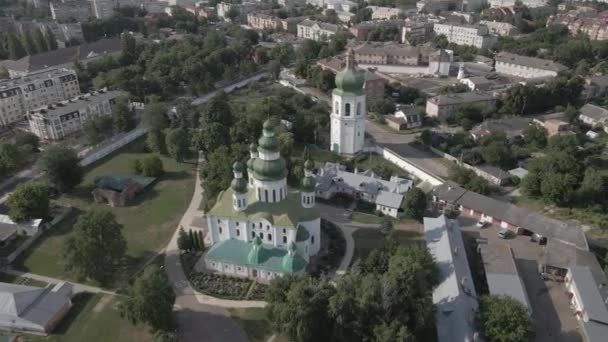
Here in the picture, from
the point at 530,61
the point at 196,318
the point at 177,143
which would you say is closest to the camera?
the point at 196,318

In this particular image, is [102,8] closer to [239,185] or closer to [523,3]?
[239,185]

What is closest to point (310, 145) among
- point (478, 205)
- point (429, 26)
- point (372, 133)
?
point (372, 133)

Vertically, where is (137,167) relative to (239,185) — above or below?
below

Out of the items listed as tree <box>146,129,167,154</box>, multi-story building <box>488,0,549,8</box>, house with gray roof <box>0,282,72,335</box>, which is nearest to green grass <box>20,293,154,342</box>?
house with gray roof <box>0,282,72,335</box>

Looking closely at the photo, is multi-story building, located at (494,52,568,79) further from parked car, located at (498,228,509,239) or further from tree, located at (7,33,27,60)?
tree, located at (7,33,27,60)

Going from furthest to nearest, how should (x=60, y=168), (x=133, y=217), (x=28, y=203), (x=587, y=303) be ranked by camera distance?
(x=60, y=168) → (x=133, y=217) → (x=28, y=203) → (x=587, y=303)

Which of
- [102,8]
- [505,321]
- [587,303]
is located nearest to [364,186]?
[505,321]
